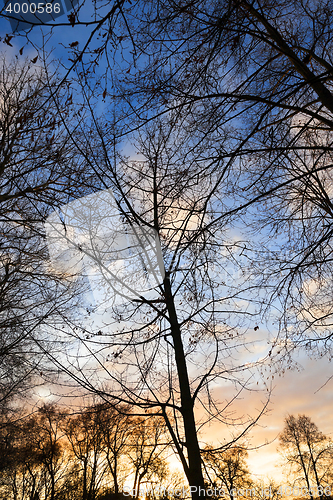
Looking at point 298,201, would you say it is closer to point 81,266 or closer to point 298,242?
point 298,242

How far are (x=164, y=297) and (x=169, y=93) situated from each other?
2873 mm

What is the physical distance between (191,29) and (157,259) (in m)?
3.13

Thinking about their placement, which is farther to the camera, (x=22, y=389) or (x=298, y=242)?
(x=22, y=389)

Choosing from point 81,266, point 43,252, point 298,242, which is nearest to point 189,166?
point 298,242

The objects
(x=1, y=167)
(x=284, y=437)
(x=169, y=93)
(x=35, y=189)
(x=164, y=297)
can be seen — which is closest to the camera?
(x=169, y=93)

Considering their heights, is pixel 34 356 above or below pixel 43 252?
below

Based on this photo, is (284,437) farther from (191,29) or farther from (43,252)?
(191,29)

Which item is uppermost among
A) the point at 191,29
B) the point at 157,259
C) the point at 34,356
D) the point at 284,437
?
the point at 191,29

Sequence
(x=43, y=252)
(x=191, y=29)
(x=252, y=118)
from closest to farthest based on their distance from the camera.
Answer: (x=191, y=29) < (x=252, y=118) < (x=43, y=252)

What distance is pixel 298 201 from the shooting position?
6.17 m

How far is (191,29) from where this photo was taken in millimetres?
3488

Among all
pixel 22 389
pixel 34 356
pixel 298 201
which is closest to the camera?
pixel 298 201

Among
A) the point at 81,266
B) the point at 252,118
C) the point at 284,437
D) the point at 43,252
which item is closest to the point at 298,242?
the point at 252,118

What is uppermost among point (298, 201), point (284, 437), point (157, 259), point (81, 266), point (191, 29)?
point (191, 29)
